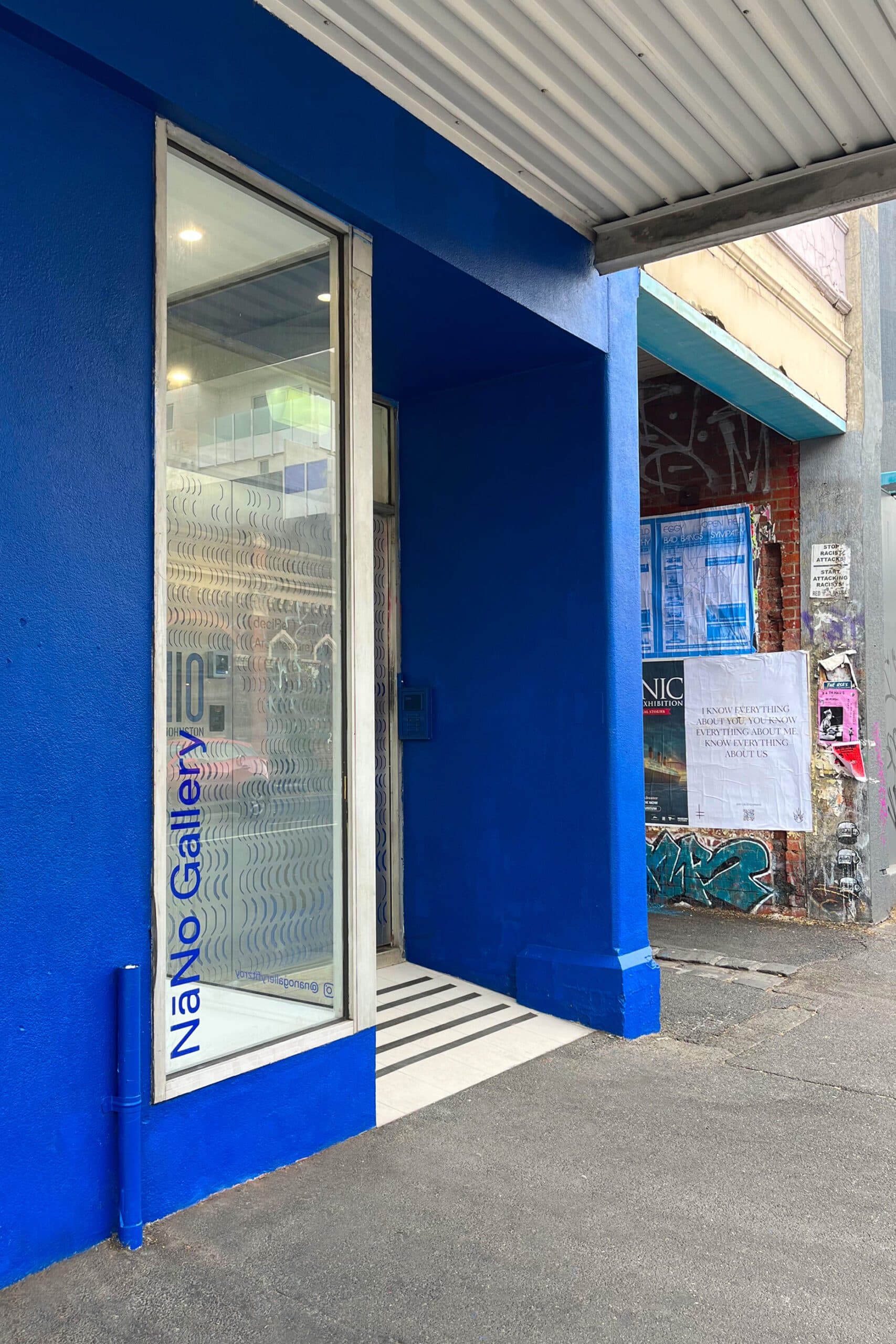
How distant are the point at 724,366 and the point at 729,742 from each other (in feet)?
9.60

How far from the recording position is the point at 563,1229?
332 centimetres

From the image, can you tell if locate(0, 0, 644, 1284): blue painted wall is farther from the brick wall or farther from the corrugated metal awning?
the brick wall

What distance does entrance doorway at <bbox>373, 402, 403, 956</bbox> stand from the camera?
625cm

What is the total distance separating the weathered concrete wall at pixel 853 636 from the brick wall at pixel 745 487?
11 cm

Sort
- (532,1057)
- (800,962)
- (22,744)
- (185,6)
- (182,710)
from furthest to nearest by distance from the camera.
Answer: (800,962), (532,1057), (182,710), (185,6), (22,744)

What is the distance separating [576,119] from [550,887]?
3.50 m

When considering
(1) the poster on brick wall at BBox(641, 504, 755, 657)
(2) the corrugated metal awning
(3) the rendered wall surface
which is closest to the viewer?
(3) the rendered wall surface

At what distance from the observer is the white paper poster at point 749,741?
8273 mm

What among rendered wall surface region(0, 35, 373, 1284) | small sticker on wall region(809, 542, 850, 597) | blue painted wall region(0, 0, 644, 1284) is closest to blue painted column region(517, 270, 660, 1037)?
blue painted wall region(0, 0, 644, 1284)

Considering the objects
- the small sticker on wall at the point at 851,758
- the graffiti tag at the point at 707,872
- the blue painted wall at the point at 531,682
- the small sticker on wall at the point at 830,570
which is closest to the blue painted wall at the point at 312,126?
the blue painted wall at the point at 531,682

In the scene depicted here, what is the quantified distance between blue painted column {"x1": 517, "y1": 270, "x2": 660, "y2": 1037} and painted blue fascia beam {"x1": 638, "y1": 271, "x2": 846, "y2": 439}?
0.68 meters

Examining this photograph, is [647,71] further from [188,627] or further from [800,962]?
[800,962]

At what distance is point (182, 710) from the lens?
3.52m

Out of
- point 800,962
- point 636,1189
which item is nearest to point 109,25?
point 636,1189
